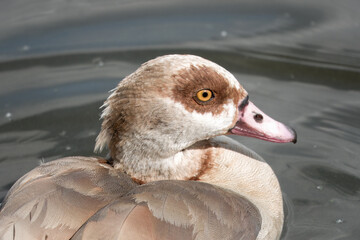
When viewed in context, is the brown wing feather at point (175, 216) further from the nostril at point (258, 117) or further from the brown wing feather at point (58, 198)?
the nostril at point (258, 117)

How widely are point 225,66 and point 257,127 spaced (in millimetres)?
2398

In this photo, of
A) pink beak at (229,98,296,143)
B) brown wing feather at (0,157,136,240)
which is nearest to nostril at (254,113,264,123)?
pink beak at (229,98,296,143)

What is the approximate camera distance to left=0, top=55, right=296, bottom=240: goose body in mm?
3742

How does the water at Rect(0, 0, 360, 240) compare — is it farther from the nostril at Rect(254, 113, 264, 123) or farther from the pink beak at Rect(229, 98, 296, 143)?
the nostril at Rect(254, 113, 264, 123)

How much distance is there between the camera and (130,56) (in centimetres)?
692

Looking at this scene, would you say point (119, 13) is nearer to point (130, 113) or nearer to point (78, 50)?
point (78, 50)

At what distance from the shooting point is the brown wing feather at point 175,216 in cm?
365

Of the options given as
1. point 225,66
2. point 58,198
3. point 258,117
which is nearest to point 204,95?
point 258,117

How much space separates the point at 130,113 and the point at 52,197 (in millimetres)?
756

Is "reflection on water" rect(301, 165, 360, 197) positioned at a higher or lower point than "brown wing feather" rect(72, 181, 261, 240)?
lower

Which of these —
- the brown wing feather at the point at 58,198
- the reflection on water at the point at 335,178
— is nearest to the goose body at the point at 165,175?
the brown wing feather at the point at 58,198

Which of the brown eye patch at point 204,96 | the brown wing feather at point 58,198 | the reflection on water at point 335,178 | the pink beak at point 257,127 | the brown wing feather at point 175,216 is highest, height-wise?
the brown eye patch at point 204,96

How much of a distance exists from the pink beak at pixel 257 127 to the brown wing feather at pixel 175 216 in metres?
0.49

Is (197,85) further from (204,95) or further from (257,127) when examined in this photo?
(257,127)
